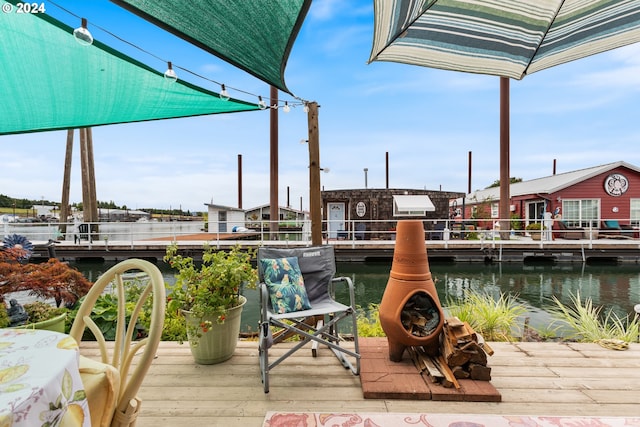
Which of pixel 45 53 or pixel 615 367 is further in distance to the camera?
pixel 45 53

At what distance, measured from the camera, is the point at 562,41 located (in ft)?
5.97

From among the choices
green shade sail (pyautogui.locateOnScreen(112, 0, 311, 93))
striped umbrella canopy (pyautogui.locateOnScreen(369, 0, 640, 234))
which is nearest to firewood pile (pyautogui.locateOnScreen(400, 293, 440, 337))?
striped umbrella canopy (pyautogui.locateOnScreen(369, 0, 640, 234))

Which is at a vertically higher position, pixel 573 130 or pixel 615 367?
pixel 573 130

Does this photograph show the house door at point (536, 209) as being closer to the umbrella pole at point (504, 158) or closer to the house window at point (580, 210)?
the house window at point (580, 210)

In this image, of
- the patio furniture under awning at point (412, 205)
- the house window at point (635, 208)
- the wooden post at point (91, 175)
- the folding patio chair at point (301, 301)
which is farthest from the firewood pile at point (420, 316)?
the house window at point (635, 208)

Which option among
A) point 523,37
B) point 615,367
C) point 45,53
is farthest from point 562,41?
point 45,53

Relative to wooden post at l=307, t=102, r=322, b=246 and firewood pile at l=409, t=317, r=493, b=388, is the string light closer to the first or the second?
wooden post at l=307, t=102, r=322, b=246

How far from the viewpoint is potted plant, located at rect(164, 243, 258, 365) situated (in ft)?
6.32

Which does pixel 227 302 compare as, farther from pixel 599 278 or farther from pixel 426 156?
pixel 426 156

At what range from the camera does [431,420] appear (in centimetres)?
141

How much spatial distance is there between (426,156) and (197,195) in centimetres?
1822

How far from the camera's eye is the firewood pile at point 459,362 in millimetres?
1693

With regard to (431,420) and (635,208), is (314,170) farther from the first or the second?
(635,208)

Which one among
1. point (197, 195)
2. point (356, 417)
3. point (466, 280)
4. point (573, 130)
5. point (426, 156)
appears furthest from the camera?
point (197, 195)
